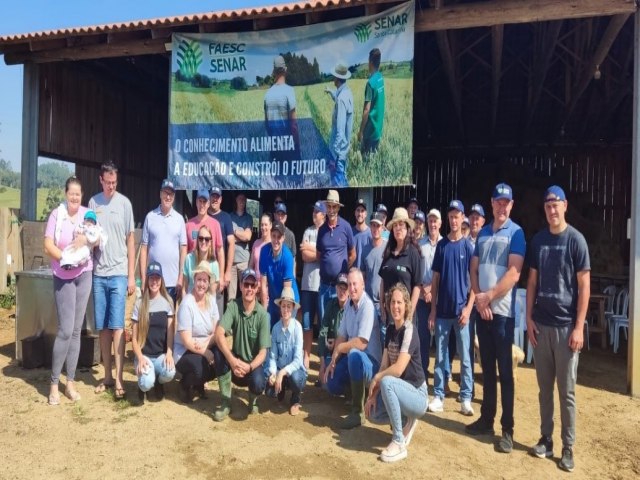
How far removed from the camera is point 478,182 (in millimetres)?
13695

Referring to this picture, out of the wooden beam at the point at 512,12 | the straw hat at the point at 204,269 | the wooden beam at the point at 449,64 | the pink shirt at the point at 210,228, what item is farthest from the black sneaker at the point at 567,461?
the wooden beam at the point at 449,64

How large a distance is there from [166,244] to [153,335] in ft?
2.79

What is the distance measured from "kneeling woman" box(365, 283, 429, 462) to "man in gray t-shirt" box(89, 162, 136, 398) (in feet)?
7.67

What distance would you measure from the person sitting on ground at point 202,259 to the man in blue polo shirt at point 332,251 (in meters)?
1.05

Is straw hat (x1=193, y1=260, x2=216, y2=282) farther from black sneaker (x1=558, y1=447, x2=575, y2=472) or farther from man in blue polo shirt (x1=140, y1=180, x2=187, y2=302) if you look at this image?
black sneaker (x1=558, y1=447, x2=575, y2=472)

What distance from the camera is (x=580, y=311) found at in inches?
130

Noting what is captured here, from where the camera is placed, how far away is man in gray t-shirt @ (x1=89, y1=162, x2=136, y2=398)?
4.42 metres

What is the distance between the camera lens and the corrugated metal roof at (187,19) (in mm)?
5957

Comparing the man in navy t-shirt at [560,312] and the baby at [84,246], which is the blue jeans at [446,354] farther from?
the baby at [84,246]

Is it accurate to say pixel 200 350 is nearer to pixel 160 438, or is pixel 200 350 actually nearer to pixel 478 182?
pixel 160 438

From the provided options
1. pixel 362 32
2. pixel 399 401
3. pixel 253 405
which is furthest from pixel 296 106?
pixel 399 401

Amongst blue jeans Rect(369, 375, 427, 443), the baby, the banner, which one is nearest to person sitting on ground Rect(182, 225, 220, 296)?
the baby

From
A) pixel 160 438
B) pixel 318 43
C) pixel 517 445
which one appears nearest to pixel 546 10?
pixel 318 43

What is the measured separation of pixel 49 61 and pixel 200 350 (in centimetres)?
602
